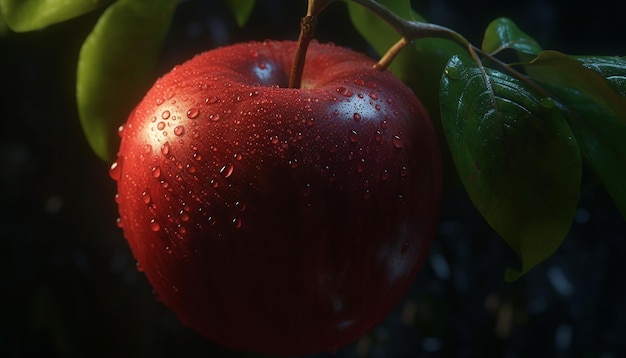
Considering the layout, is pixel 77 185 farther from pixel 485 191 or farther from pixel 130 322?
pixel 485 191

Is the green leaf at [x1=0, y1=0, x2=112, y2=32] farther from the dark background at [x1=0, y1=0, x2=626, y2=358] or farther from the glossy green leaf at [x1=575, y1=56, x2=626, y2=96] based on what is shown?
the glossy green leaf at [x1=575, y1=56, x2=626, y2=96]

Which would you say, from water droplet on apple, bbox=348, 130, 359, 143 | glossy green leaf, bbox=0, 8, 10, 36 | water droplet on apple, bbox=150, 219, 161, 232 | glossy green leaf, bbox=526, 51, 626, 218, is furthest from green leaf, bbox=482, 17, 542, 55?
glossy green leaf, bbox=0, 8, 10, 36

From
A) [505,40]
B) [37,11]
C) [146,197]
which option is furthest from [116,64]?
[505,40]

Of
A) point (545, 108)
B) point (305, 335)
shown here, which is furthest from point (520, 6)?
point (305, 335)

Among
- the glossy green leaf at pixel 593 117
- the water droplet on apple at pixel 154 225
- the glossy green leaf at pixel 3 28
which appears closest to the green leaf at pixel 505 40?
the glossy green leaf at pixel 593 117

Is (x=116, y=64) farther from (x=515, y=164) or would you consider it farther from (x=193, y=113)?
(x=515, y=164)

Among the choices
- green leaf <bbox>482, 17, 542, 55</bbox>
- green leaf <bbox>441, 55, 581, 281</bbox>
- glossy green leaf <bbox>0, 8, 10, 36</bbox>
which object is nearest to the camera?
green leaf <bbox>441, 55, 581, 281</bbox>

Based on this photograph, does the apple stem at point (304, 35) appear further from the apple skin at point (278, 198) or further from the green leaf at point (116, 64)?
the green leaf at point (116, 64)
